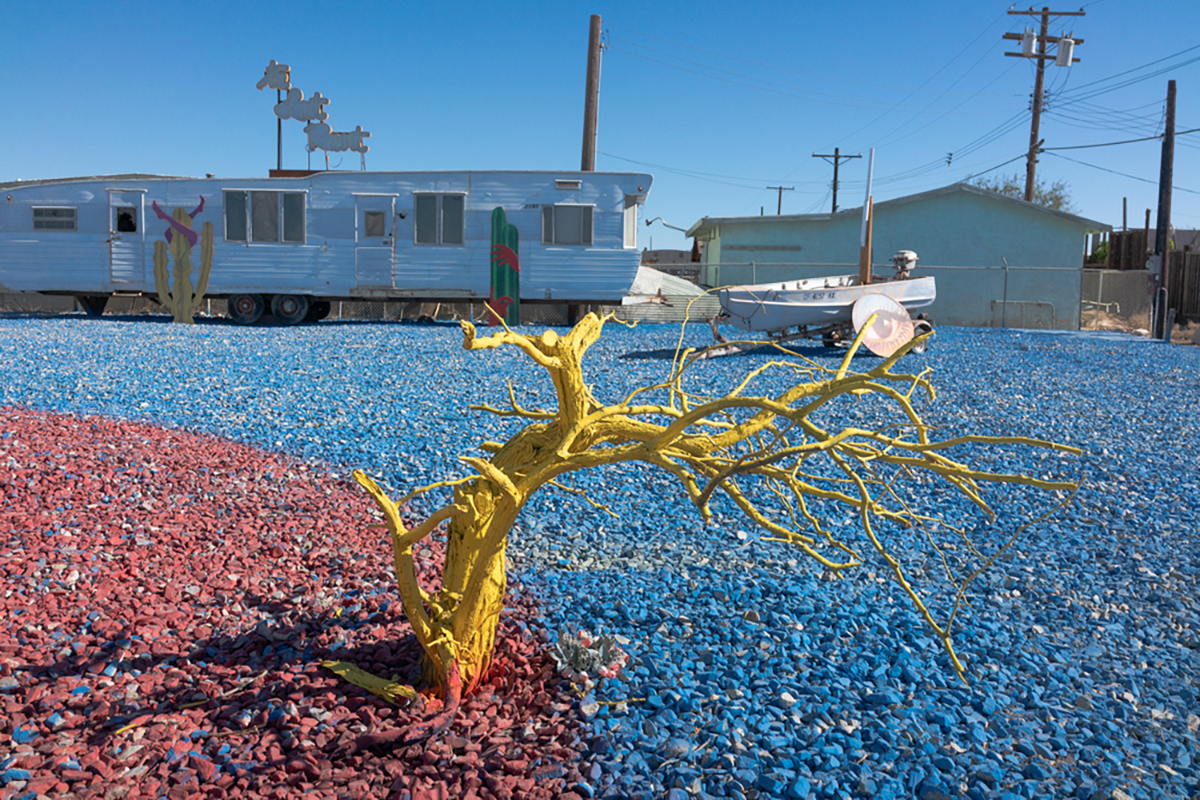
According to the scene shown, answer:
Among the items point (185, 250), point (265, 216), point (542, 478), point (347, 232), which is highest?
point (265, 216)

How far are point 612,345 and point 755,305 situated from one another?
2.66m

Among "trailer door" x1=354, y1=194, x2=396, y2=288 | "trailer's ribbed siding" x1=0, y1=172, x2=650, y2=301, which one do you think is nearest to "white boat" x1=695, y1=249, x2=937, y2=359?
"trailer's ribbed siding" x1=0, y1=172, x2=650, y2=301

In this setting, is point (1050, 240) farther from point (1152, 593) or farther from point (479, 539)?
point (479, 539)

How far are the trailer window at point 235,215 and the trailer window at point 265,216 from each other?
0.20 metres

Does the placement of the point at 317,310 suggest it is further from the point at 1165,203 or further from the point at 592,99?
the point at 1165,203

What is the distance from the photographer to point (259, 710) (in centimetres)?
223

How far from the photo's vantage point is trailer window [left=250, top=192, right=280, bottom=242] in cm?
1555

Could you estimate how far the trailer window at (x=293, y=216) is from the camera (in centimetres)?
1552

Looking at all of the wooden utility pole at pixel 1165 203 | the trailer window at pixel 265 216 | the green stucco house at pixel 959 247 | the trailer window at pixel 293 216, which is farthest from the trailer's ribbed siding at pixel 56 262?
the wooden utility pole at pixel 1165 203

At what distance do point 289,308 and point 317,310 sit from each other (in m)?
0.94

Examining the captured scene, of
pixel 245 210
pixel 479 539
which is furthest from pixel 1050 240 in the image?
pixel 479 539

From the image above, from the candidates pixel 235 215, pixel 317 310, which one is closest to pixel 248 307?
pixel 317 310

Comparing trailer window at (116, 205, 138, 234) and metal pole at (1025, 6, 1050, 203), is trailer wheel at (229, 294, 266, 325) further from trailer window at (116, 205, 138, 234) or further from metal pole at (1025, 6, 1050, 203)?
metal pole at (1025, 6, 1050, 203)

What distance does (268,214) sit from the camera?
615 inches
